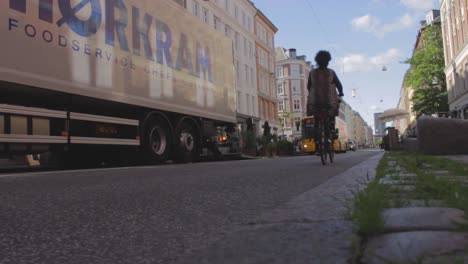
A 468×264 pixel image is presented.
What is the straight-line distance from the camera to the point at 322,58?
344 inches

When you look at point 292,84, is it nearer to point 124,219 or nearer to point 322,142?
point 322,142

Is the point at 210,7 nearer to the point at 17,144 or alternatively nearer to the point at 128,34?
the point at 128,34

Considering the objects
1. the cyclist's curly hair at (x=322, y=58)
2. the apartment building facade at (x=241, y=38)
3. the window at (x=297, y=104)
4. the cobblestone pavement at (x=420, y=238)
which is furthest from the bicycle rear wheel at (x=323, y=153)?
the window at (x=297, y=104)

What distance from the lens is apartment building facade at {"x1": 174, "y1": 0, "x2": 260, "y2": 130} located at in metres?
42.2

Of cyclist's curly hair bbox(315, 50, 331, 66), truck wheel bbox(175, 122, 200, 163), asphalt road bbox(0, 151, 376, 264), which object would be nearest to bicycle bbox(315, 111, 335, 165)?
cyclist's curly hair bbox(315, 50, 331, 66)

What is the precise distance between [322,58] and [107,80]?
414 cm

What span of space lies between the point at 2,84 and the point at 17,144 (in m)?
1.06

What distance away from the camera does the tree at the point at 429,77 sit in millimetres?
49906

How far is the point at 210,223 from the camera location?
254cm

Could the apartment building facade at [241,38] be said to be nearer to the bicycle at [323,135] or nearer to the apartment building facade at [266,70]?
the apartment building facade at [266,70]

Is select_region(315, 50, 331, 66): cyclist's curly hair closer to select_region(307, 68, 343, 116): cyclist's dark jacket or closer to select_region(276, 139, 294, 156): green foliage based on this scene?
select_region(307, 68, 343, 116): cyclist's dark jacket

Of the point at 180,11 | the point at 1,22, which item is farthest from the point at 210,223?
the point at 180,11

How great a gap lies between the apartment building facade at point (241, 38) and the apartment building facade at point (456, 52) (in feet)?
58.6

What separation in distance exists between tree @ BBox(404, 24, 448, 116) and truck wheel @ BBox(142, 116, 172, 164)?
4251 cm
